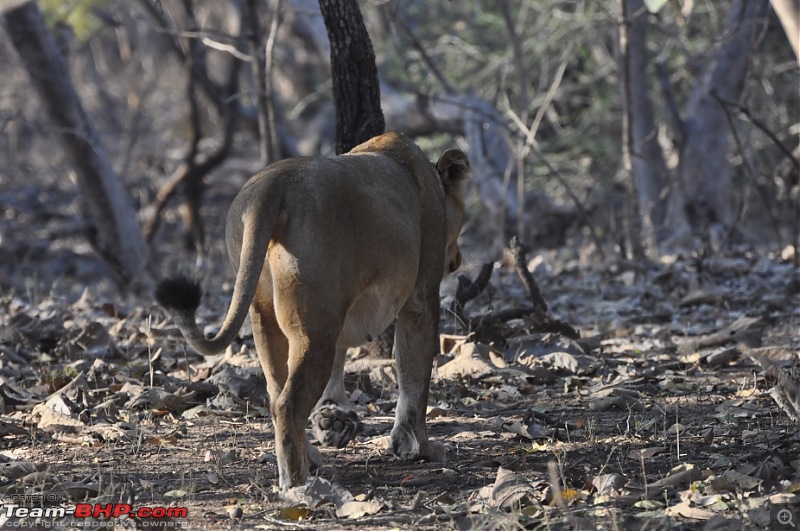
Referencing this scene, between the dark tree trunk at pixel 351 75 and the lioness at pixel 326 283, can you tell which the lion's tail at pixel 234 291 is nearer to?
the lioness at pixel 326 283

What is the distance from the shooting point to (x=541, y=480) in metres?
4.36

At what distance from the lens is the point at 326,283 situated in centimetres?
432

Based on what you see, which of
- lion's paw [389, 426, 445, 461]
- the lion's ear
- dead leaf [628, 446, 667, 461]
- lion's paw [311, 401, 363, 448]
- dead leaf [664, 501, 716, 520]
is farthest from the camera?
the lion's ear

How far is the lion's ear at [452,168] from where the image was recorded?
561 centimetres

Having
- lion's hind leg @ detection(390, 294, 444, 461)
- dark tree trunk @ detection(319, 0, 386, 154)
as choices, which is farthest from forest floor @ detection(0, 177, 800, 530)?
dark tree trunk @ detection(319, 0, 386, 154)

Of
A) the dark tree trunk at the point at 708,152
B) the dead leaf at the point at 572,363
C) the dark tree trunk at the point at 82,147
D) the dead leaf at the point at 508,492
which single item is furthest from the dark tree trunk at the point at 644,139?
the dead leaf at the point at 508,492

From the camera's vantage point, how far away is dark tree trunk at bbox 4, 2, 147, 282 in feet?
39.2

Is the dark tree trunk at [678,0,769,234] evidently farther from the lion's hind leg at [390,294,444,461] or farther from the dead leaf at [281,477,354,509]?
the dead leaf at [281,477,354,509]

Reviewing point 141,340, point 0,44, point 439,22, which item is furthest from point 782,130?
point 0,44

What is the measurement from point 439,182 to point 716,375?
229 centimetres

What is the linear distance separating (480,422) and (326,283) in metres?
1.71

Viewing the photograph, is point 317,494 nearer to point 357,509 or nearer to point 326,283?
point 357,509

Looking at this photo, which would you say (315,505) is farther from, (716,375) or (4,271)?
(4,271)

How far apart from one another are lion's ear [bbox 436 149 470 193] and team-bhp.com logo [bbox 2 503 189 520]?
223 centimetres
